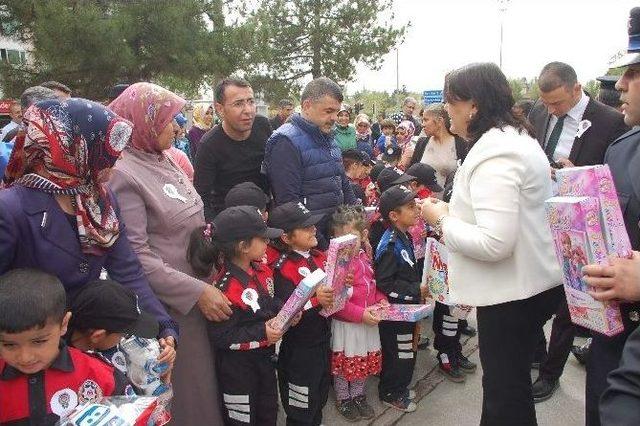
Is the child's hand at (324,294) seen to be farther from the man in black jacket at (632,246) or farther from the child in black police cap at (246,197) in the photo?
the man in black jacket at (632,246)

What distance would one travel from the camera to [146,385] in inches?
72.6

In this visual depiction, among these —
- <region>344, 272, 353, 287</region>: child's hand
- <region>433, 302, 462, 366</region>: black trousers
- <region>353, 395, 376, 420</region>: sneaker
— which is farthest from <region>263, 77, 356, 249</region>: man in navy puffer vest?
<region>433, 302, 462, 366</region>: black trousers

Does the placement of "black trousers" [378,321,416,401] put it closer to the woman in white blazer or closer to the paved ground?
the paved ground

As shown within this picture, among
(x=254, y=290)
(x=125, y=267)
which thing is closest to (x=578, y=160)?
(x=254, y=290)

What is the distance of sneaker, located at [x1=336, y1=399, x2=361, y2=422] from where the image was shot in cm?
317

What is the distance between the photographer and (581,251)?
1.66m

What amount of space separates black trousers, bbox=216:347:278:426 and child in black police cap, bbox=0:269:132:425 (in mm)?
904

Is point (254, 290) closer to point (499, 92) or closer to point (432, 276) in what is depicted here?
point (432, 276)

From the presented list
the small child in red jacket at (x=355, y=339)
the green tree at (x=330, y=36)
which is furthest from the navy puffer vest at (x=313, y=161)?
the green tree at (x=330, y=36)

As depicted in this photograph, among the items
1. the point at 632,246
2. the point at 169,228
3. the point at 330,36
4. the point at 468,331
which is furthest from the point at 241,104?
the point at 330,36

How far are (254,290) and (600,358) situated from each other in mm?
1523

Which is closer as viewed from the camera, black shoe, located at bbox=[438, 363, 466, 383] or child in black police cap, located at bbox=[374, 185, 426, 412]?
child in black police cap, located at bbox=[374, 185, 426, 412]

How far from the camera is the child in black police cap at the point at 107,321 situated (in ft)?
5.65

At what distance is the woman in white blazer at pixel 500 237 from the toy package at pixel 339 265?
501 millimetres
